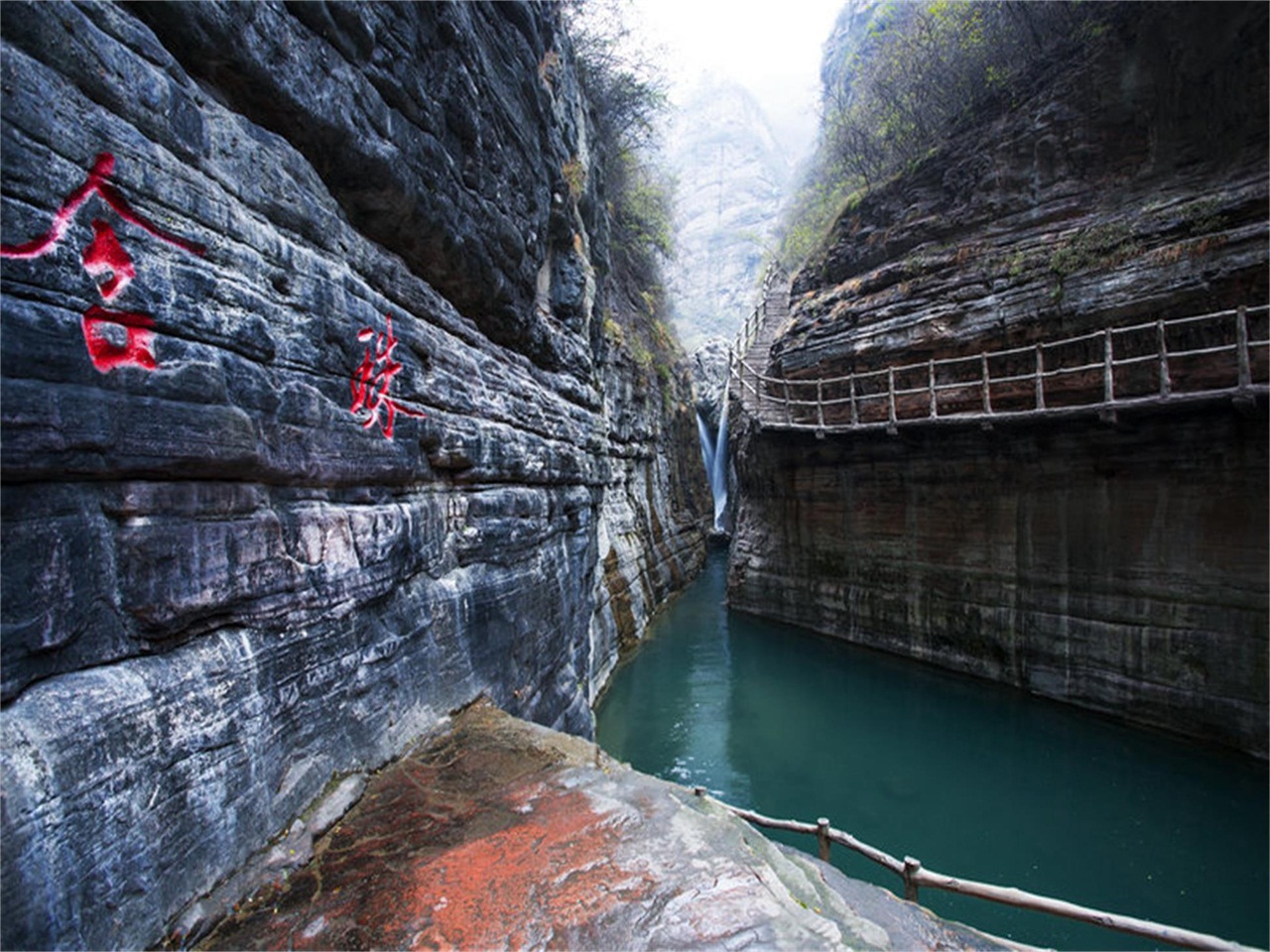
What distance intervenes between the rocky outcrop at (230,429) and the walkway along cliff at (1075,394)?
8312 millimetres

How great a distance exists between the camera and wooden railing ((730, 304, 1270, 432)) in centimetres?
745

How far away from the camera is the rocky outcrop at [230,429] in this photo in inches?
84.6

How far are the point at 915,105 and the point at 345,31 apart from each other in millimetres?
14397

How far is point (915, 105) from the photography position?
45.8 feet

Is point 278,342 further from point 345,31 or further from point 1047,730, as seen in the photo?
point 1047,730

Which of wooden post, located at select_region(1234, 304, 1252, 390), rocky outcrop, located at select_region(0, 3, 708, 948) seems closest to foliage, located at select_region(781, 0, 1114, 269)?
wooden post, located at select_region(1234, 304, 1252, 390)

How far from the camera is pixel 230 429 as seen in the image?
291cm

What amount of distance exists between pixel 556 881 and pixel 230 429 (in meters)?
2.75

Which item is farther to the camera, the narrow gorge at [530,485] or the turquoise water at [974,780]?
the turquoise water at [974,780]

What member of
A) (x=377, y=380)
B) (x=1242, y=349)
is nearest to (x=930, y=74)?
(x=1242, y=349)

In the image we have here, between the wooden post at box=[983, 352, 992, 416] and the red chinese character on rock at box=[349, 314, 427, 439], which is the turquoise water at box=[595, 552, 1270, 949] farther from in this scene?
the red chinese character on rock at box=[349, 314, 427, 439]

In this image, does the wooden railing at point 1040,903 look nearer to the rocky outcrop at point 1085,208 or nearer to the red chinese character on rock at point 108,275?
the red chinese character on rock at point 108,275

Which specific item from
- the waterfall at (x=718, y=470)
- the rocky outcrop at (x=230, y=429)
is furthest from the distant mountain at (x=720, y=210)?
the rocky outcrop at (x=230, y=429)

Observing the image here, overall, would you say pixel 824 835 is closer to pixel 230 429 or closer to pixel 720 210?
pixel 230 429
